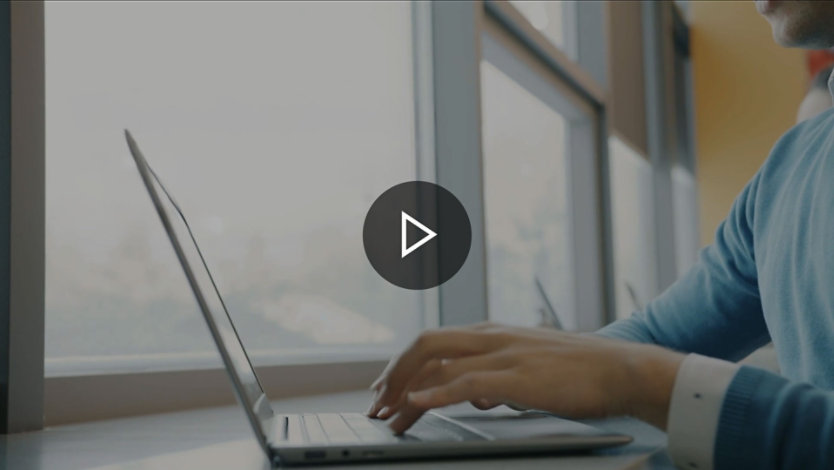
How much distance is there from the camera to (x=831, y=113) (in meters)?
1.08

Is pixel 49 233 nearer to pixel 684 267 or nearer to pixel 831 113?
pixel 831 113

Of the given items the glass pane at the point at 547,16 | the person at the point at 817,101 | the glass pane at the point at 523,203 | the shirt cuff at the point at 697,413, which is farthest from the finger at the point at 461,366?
the glass pane at the point at 547,16

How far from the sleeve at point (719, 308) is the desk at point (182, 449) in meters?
0.29

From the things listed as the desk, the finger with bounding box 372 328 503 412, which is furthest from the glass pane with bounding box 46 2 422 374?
the finger with bounding box 372 328 503 412

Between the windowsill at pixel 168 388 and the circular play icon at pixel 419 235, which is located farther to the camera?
the circular play icon at pixel 419 235

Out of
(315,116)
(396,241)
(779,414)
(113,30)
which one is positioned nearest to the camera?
(779,414)

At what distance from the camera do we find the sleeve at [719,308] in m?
1.12

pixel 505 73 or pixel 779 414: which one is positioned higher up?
pixel 505 73

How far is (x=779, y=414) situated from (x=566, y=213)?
273cm

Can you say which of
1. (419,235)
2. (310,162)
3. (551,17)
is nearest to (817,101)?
(551,17)

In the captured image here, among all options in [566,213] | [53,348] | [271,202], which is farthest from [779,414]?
[566,213]

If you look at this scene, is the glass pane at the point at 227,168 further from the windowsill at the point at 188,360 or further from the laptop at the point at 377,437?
the laptop at the point at 377,437

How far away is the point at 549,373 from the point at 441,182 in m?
1.39

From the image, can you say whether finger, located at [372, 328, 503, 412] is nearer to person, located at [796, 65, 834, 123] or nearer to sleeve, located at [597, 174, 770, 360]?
sleeve, located at [597, 174, 770, 360]
